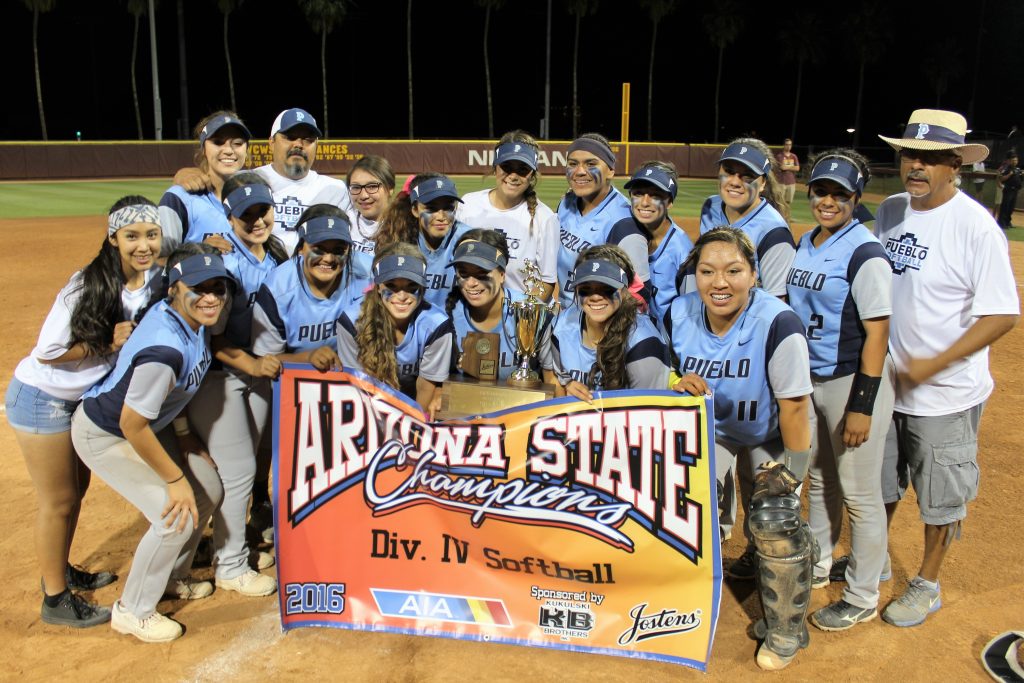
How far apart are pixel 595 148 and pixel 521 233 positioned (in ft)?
2.38

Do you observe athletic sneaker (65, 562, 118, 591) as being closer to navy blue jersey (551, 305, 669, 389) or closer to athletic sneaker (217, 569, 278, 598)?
athletic sneaker (217, 569, 278, 598)

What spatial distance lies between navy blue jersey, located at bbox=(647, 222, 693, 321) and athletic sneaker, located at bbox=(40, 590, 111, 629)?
11.6ft

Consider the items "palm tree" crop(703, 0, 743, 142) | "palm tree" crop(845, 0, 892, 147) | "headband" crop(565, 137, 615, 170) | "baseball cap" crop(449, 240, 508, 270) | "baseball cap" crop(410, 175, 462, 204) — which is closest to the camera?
"baseball cap" crop(449, 240, 508, 270)

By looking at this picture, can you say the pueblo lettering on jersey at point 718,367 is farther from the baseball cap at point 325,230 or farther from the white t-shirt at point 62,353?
the white t-shirt at point 62,353

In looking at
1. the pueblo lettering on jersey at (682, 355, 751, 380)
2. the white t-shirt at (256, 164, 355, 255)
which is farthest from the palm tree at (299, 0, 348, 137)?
the pueblo lettering on jersey at (682, 355, 751, 380)

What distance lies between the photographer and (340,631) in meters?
4.25

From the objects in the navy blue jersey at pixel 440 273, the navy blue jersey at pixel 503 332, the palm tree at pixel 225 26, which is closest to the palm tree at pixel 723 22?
the palm tree at pixel 225 26

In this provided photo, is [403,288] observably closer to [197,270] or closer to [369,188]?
[197,270]

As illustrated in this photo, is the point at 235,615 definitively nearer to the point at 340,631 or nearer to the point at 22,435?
the point at 340,631

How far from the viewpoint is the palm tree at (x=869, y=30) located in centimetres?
5062

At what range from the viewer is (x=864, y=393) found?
407cm

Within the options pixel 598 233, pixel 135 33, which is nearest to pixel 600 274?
pixel 598 233

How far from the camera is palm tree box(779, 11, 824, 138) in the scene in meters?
51.5

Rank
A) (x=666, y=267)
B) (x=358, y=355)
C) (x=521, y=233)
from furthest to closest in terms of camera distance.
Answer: (x=521, y=233) → (x=666, y=267) → (x=358, y=355)
